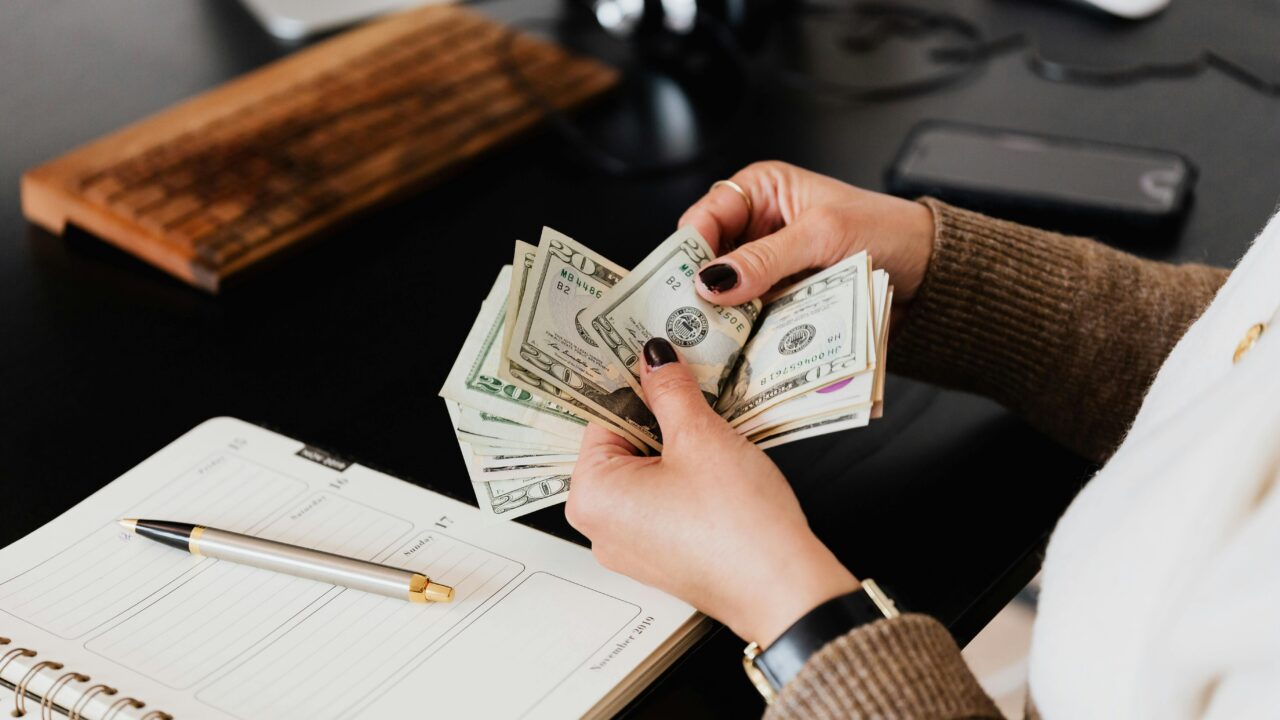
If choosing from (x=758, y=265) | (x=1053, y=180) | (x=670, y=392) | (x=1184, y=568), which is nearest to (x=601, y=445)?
(x=670, y=392)

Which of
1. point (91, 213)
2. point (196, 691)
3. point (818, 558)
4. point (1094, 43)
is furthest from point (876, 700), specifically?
point (1094, 43)

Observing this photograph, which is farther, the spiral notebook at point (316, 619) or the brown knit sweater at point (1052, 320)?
the brown knit sweater at point (1052, 320)

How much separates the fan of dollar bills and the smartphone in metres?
0.36

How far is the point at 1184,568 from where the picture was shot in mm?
534

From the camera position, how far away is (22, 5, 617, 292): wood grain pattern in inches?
42.8

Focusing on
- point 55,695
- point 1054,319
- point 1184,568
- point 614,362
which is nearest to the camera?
point 1184,568

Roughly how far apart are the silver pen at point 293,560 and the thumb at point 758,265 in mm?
258

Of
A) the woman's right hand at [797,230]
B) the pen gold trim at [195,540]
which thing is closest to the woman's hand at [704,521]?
the woman's right hand at [797,230]

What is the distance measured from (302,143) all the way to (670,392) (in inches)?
26.5

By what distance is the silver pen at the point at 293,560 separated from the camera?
0.67 meters

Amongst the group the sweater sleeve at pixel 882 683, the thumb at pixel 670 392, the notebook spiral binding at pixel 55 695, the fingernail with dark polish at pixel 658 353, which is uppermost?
the fingernail with dark polish at pixel 658 353

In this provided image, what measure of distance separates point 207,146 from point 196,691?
72 centimetres

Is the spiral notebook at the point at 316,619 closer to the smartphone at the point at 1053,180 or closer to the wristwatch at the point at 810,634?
the wristwatch at the point at 810,634

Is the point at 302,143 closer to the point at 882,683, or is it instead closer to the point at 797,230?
the point at 797,230
